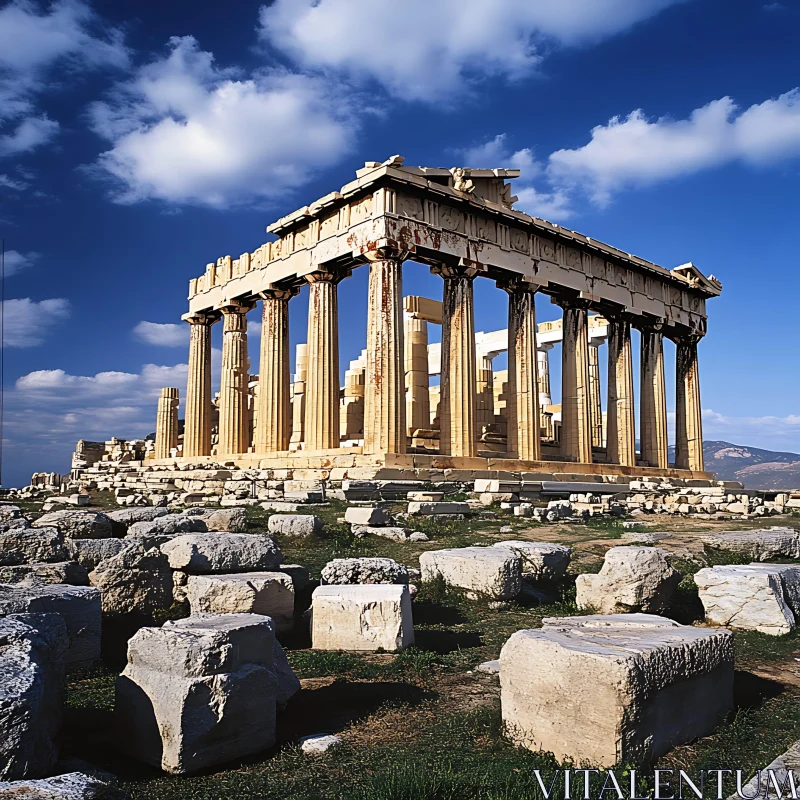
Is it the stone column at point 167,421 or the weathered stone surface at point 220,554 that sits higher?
the stone column at point 167,421

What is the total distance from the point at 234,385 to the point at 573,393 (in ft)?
42.9

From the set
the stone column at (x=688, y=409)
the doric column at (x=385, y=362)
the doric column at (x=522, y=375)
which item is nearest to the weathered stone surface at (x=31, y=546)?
the doric column at (x=385, y=362)

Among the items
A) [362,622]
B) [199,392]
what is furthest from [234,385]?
[362,622]

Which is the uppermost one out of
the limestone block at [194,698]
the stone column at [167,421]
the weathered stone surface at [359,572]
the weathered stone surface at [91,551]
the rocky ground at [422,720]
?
the stone column at [167,421]

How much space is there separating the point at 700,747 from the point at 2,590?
507 centimetres

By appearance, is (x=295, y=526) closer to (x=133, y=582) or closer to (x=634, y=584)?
(x=133, y=582)

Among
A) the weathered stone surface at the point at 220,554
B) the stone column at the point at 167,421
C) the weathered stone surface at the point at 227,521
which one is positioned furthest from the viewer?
the stone column at the point at 167,421

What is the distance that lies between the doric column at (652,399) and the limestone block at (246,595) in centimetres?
2987

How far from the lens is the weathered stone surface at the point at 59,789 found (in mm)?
3123

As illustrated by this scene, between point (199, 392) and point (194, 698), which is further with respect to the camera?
point (199, 392)

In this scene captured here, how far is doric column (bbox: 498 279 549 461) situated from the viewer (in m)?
27.2

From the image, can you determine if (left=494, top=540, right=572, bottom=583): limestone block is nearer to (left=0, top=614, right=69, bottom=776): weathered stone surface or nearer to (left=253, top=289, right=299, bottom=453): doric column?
(left=0, top=614, right=69, bottom=776): weathered stone surface

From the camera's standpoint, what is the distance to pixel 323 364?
25453 mm

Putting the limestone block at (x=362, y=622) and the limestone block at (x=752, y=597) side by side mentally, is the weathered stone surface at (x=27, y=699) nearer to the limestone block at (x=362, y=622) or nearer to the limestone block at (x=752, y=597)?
the limestone block at (x=362, y=622)
